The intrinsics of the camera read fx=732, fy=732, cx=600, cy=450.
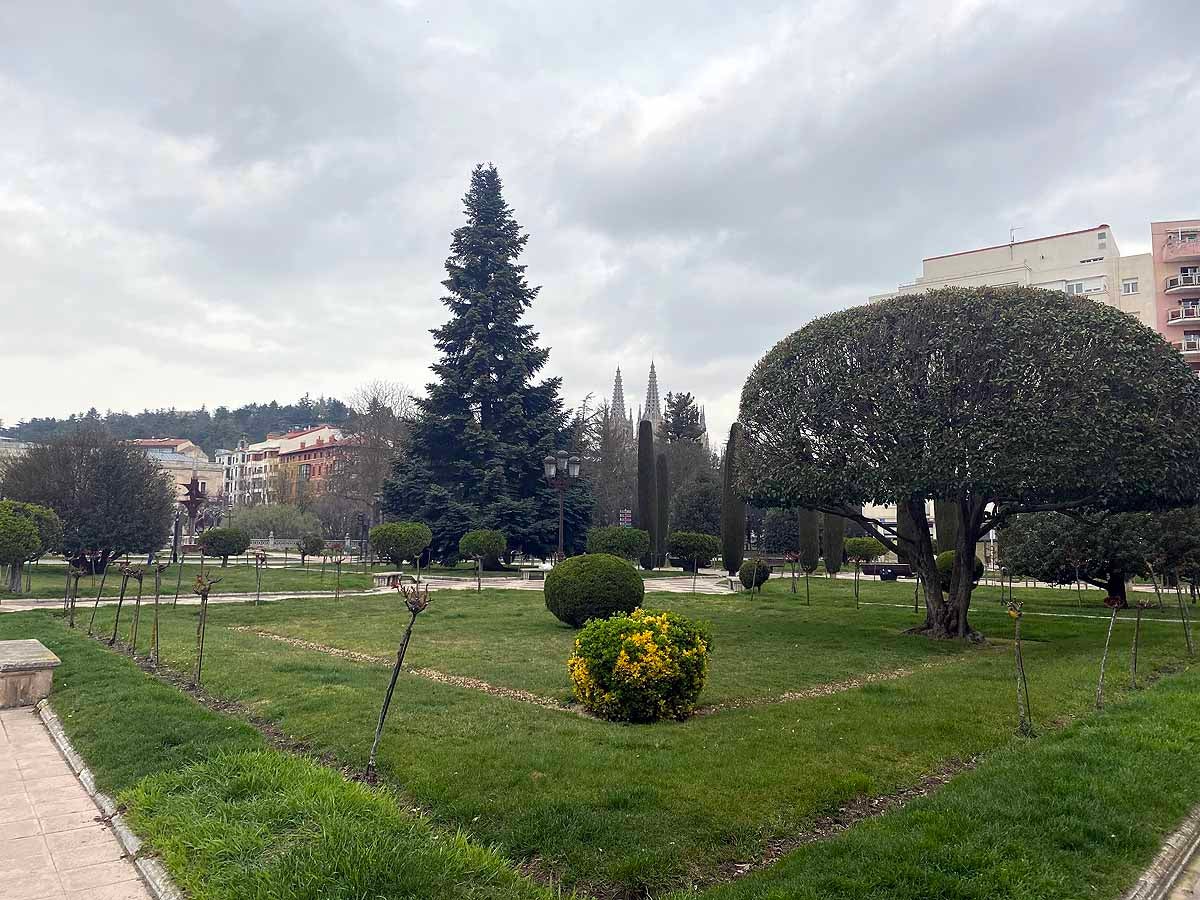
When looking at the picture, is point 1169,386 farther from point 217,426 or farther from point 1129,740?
point 217,426

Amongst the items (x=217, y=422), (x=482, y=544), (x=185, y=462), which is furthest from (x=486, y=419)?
(x=217, y=422)

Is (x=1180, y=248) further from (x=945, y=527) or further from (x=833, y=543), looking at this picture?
(x=945, y=527)

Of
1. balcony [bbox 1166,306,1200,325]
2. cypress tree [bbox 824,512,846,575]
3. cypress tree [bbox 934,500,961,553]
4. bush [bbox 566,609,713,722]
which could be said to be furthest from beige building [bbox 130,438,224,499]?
balcony [bbox 1166,306,1200,325]

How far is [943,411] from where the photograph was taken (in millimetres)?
11953

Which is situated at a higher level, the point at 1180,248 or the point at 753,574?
the point at 1180,248

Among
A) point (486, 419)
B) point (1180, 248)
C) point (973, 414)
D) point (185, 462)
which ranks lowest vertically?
point (973, 414)

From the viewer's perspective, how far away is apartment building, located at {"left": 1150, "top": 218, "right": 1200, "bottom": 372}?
46000mm

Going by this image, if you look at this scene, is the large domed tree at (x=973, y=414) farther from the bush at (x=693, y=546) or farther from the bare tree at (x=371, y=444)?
the bare tree at (x=371, y=444)

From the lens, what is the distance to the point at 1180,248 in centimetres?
4691

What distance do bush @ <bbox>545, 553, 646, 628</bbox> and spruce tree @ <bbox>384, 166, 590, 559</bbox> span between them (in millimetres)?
17359

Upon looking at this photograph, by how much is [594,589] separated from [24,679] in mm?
7523

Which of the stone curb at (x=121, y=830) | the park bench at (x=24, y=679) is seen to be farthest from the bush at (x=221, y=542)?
the stone curb at (x=121, y=830)

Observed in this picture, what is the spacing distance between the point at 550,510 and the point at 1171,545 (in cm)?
2118

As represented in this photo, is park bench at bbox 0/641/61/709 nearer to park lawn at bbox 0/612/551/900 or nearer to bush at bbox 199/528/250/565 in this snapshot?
park lawn at bbox 0/612/551/900
